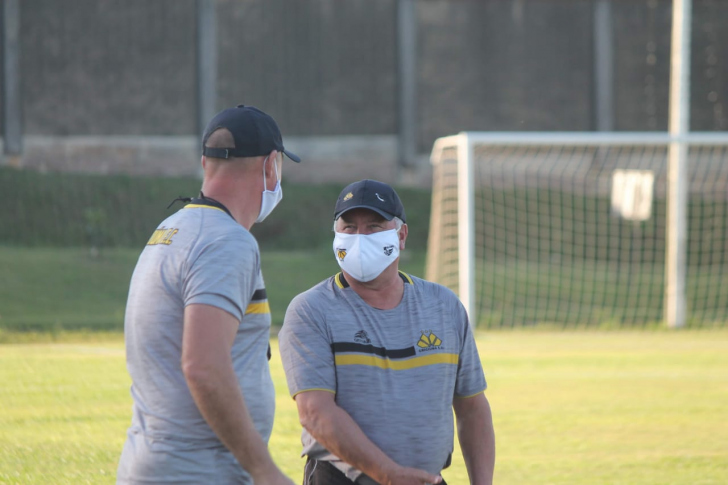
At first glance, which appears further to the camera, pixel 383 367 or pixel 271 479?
pixel 383 367

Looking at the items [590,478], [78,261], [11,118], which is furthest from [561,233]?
[590,478]

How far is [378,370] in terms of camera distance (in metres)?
3.60

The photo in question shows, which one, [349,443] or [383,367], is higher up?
[383,367]

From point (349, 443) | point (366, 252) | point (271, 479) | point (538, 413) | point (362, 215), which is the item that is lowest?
point (538, 413)

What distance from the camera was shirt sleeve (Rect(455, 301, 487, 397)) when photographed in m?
3.81

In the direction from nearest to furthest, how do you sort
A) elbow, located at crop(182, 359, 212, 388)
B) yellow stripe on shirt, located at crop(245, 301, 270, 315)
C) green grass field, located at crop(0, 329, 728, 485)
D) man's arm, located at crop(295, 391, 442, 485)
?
elbow, located at crop(182, 359, 212, 388) → yellow stripe on shirt, located at crop(245, 301, 270, 315) → man's arm, located at crop(295, 391, 442, 485) → green grass field, located at crop(0, 329, 728, 485)

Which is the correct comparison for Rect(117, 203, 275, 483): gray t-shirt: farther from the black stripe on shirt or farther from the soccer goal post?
the soccer goal post

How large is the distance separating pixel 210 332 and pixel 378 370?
3.44 ft

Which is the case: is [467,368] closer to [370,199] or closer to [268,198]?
[370,199]

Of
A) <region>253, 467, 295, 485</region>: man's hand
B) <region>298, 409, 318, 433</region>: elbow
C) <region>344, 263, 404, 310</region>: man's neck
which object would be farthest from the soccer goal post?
<region>253, 467, 295, 485</region>: man's hand

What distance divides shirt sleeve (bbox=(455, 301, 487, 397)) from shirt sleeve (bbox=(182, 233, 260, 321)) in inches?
48.5

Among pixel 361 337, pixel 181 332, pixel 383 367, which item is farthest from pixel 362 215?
pixel 181 332

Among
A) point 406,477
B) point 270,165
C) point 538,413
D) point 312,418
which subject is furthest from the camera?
point 538,413

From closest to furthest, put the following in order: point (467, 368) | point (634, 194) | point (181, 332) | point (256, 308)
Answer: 1. point (181, 332)
2. point (256, 308)
3. point (467, 368)
4. point (634, 194)
